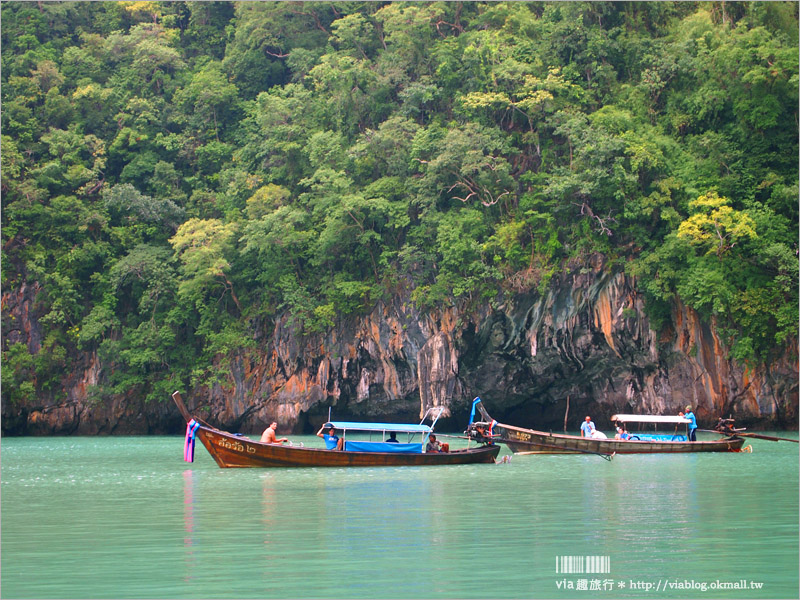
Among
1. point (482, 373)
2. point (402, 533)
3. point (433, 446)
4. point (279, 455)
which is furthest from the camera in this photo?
point (482, 373)

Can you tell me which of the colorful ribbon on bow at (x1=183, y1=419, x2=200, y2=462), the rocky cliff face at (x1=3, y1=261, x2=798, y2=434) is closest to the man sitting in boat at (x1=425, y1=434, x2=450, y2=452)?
the colorful ribbon on bow at (x1=183, y1=419, x2=200, y2=462)

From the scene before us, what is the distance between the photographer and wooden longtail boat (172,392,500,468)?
22.6 metres

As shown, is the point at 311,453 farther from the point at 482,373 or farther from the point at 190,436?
the point at 482,373

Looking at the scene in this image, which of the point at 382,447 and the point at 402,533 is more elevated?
the point at 382,447

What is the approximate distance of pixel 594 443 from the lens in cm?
2605

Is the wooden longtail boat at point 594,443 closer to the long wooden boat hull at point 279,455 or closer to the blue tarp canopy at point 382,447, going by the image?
the blue tarp canopy at point 382,447

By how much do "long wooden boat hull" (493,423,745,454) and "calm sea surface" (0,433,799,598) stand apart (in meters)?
3.52

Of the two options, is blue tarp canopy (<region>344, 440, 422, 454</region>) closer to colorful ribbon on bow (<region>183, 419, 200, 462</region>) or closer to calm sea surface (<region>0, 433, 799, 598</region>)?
calm sea surface (<region>0, 433, 799, 598</region>)

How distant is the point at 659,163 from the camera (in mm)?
33750

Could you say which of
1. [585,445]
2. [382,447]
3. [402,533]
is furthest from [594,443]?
[402,533]

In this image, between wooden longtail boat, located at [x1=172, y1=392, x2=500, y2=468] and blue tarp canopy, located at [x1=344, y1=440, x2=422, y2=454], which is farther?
blue tarp canopy, located at [x1=344, y1=440, x2=422, y2=454]

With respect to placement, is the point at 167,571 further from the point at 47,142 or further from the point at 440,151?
the point at 47,142

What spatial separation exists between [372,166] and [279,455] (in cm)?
1956

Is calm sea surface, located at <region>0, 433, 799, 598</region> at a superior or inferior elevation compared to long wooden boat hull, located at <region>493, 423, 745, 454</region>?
inferior
